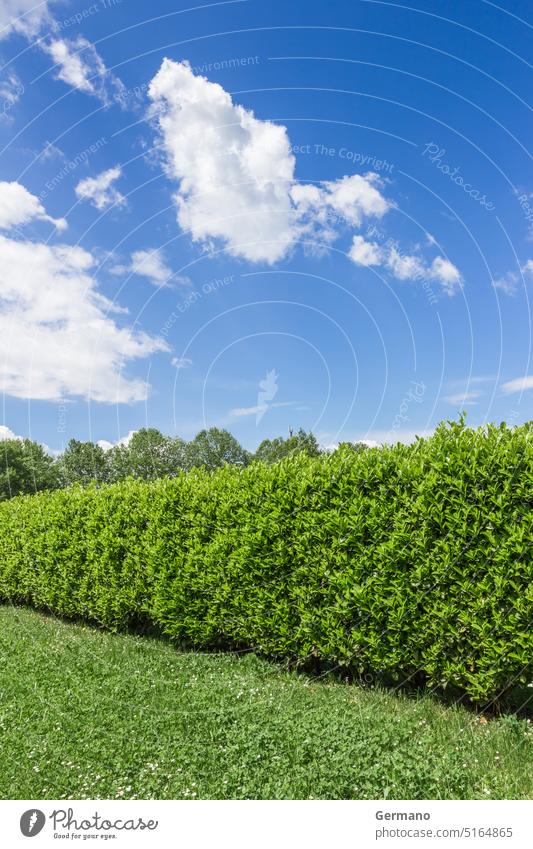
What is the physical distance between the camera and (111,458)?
167 feet

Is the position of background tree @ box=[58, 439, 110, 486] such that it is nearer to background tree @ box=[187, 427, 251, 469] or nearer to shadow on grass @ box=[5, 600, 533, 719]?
background tree @ box=[187, 427, 251, 469]

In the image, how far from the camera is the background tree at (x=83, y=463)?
166 ft

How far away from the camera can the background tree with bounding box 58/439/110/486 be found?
5050 centimetres

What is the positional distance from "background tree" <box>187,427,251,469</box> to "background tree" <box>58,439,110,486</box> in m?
19.3

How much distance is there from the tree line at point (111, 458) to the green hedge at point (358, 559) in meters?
22.2

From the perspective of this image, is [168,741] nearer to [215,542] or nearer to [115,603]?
[215,542]

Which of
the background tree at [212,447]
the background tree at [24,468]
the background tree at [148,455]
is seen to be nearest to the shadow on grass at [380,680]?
the background tree at [212,447]

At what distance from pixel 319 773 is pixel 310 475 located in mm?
3862

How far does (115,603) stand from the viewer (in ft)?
35.4
